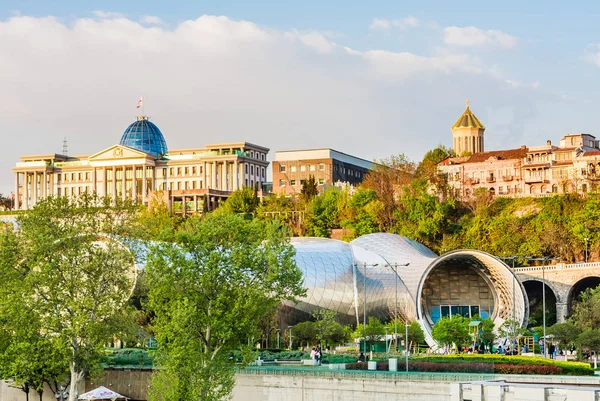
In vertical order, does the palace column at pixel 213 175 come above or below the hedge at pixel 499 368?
above

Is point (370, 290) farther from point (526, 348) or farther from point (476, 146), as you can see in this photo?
point (476, 146)

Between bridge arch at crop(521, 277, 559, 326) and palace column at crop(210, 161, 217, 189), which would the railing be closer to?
bridge arch at crop(521, 277, 559, 326)

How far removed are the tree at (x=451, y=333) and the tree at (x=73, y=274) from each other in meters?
25.9

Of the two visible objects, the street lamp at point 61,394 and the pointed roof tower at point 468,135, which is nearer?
the street lamp at point 61,394

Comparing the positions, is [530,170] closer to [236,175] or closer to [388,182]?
[388,182]

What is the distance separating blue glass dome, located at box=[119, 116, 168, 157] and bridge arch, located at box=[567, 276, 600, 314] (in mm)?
89102

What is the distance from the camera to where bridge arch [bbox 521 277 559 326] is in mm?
92312

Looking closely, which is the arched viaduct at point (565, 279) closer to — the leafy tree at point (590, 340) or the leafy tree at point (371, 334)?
the leafy tree at point (371, 334)

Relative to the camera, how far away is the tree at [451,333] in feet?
236

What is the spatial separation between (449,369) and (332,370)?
5177 millimetres

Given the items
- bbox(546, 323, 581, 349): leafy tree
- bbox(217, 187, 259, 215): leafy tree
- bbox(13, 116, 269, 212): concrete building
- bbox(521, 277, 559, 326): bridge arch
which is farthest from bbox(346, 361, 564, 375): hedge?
bbox(13, 116, 269, 212): concrete building

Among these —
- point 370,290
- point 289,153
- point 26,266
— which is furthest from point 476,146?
point 26,266

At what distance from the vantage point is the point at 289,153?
15325 centimetres

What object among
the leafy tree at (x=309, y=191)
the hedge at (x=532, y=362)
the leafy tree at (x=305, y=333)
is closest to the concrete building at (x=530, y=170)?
the leafy tree at (x=309, y=191)
